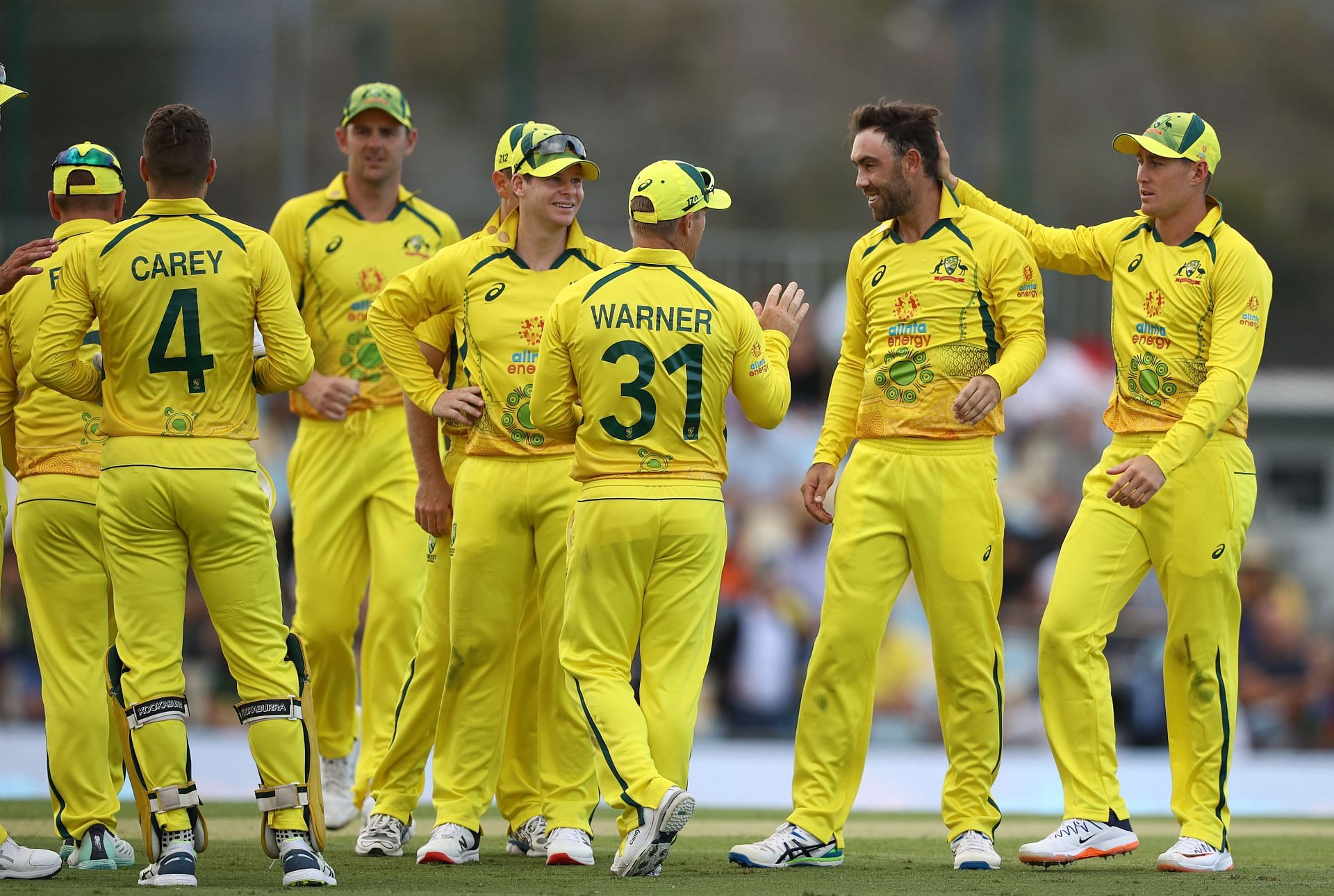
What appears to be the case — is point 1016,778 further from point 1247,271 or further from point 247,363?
point 247,363

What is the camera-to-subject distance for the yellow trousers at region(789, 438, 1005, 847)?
6.84 metres

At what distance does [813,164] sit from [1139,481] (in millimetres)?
27010

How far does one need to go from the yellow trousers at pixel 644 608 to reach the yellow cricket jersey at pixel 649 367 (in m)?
0.13

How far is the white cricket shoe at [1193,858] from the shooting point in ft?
22.0

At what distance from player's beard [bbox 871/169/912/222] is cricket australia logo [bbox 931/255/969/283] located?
0.83 ft

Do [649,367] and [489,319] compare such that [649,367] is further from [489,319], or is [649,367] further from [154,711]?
[154,711]

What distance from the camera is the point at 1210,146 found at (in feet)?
23.0

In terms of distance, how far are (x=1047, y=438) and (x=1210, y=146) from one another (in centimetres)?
836

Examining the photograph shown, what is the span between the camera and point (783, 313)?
700 cm

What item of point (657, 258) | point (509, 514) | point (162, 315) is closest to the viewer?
point (162, 315)

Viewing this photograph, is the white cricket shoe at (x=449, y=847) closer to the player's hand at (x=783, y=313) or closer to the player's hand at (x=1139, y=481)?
the player's hand at (x=783, y=313)

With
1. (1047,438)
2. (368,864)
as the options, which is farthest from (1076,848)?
(1047,438)

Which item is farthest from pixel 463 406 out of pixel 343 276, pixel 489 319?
pixel 343 276

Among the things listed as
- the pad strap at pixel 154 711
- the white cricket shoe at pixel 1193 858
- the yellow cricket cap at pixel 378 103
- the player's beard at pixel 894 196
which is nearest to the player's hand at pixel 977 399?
the player's beard at pixel 894 196
